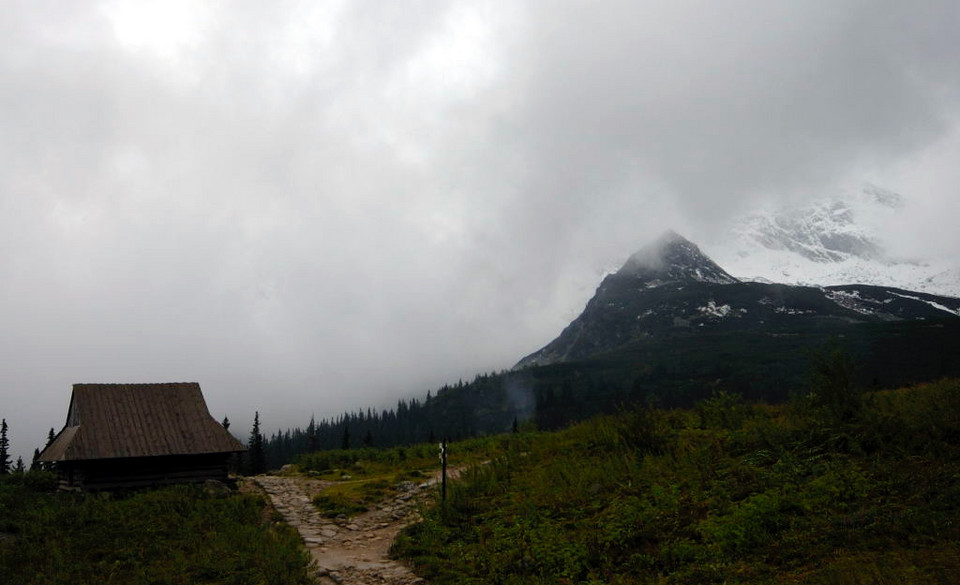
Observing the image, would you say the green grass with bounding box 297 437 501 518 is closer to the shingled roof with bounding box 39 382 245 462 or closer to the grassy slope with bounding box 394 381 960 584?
the grassy slope with bounding box 394 381 960 584

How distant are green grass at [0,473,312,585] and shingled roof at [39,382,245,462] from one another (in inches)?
91.1

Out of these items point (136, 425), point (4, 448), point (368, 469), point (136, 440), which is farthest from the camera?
point (4, 448)

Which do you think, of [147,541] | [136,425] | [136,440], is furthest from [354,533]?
[136,425]

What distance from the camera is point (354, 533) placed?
59.7 feet

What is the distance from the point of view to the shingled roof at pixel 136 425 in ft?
85.5

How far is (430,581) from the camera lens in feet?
42.2

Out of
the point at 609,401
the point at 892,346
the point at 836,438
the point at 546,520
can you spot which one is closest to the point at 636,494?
the point at 546,520

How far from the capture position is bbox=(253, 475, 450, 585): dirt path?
A: 13.9 m

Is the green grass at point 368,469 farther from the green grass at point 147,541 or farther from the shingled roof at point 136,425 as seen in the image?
the shingled roof at point 136,425

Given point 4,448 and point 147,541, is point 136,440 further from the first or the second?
point 4,448

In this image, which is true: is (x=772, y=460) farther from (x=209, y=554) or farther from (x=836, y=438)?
(x=209, y=554)

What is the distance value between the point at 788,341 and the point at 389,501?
172 m

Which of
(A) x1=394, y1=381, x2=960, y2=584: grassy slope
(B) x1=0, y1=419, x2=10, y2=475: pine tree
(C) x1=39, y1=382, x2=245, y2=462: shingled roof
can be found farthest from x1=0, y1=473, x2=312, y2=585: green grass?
(B) x1=0, y1=419, x2=10, y2=475: pine tree

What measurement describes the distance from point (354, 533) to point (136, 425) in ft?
51.1
